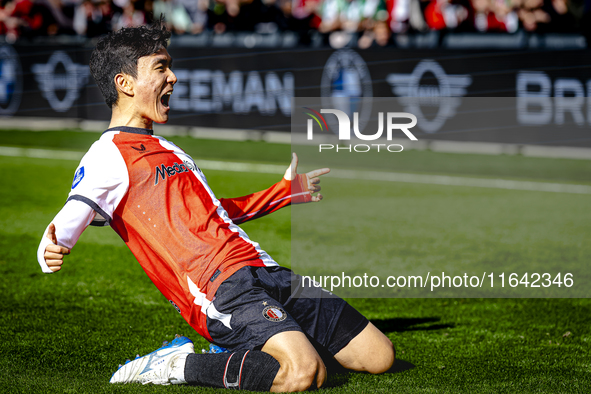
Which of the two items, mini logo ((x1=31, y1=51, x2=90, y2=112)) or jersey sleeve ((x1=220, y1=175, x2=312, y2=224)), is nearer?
jersey sleeve ((x1=220, y1=175, x2=312, y2=224))

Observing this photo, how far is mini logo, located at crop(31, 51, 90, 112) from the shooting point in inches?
552

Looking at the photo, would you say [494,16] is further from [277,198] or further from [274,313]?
[274,313]

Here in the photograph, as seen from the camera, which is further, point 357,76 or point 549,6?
point 549,6

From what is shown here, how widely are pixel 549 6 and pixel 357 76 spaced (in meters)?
4.05

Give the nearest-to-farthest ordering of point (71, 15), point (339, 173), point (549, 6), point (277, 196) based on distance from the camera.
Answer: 1. point (277, 196)
2. point (339, 173)
3. point (549, 6)
4. point (71, 15)

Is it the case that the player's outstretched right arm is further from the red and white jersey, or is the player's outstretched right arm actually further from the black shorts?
the black shorts

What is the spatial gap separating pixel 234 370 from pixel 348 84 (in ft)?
31.4

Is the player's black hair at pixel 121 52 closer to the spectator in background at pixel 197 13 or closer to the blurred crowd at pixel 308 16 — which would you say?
the blurred crowd at pixel 308 16

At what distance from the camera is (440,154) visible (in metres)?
12.0

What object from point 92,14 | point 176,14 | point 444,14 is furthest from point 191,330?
point 92,14

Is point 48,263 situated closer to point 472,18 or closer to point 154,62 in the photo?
point 154,62

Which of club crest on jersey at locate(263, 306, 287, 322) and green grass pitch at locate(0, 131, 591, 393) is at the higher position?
club crest on jersey at locate(263, 306, 287, 322)

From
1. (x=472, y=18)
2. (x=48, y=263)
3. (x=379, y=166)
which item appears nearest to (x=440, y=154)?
(x=379, y=166)

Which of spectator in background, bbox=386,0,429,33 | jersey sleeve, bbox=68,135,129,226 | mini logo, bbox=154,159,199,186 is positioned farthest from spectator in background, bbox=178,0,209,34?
jersey sleeve, bbox=68,135,129,226
